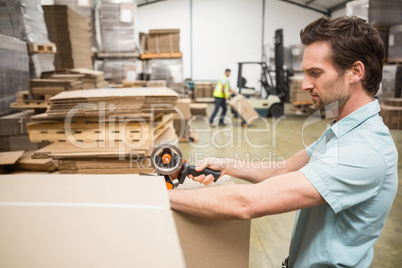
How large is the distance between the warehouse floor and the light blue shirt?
1.56m

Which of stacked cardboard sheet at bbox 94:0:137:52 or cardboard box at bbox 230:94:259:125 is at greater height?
stacked cardboard sheet at bbox 94:0:137:52

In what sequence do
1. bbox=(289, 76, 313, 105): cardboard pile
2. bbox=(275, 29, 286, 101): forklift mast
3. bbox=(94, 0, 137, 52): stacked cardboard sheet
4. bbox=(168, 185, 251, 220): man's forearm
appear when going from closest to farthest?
1. bbox=(168, 185, 251, 220): man's forearm
2. bbox=(94, 0, 137, 52): stacked cardboard sheet
3. bbox=(275, 29, 286, 101): forklift mast
4. bbox=(289, 76, 313, 105): cardboard pile

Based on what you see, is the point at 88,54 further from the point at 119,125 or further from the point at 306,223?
the point at 306,223

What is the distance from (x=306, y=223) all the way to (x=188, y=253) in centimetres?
58

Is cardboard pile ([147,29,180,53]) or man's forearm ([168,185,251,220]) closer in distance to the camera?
man's forearm ([168,185,251,220])

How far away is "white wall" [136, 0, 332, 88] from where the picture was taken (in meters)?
15.9

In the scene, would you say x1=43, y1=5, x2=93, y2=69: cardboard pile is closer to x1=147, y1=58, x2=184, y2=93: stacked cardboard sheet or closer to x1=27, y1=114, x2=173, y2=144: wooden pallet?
x1=147, y1=58, x2=184, y2=93: stacked cardboard sheet

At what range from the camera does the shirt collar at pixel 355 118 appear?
1.25 metres

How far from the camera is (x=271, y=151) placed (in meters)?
5.95

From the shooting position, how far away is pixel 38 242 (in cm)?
60

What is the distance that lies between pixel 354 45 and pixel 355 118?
0.29m

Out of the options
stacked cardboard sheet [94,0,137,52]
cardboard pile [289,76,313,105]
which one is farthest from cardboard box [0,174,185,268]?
cardboard pile [289,76,313,105]

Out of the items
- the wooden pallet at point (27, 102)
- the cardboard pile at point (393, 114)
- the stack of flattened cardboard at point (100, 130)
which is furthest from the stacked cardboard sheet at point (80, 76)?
the cardboard pile at point (393, 114)

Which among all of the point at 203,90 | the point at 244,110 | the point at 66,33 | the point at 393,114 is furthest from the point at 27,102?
the point at 203,90
